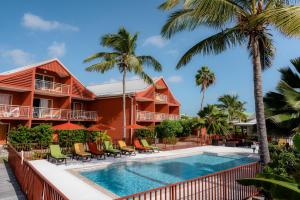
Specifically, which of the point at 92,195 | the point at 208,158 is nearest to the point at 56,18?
the point at 92,195

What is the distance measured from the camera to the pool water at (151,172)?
11.6 meters

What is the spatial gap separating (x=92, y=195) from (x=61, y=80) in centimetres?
2114

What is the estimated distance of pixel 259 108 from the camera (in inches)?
375

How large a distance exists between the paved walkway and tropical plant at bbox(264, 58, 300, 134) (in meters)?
11.3

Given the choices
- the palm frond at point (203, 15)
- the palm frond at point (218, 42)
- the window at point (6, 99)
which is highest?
the palm frond at point (203, 15)

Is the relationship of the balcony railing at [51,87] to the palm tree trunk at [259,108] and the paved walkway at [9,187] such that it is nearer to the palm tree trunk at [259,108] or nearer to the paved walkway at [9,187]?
the paved walkway at [9,187]

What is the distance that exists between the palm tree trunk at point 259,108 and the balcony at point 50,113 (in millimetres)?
20502

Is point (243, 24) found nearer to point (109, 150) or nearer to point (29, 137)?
point (109, 150)

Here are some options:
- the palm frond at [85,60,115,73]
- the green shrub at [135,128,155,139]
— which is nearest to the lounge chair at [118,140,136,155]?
the green shrub at [135,128,155,139]

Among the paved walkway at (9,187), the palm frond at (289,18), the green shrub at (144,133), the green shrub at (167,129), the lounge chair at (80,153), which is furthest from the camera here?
the green shrub at (167,129)

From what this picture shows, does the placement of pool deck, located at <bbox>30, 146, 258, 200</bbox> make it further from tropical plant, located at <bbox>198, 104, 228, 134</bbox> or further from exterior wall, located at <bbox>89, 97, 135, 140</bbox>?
tropical plant, located at <bbox>198, 104, 228, 134</bbox>

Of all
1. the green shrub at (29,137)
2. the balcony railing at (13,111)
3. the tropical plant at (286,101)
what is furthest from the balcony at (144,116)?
the tropical plant at (286,101)

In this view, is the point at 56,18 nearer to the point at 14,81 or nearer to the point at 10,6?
the point at 10,6

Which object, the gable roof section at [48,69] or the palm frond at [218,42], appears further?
the gable roof section at [48,69]
